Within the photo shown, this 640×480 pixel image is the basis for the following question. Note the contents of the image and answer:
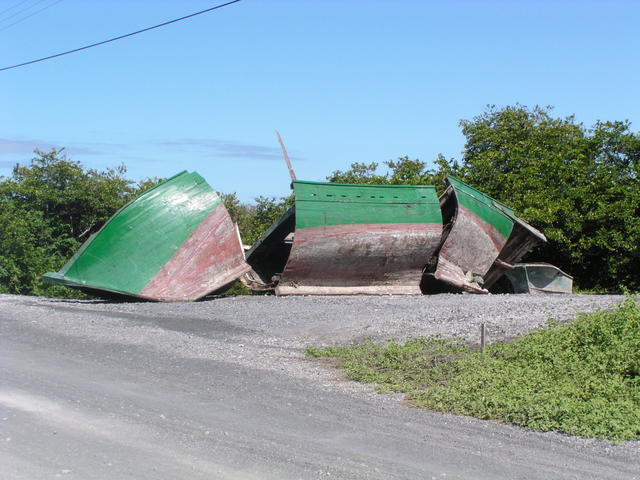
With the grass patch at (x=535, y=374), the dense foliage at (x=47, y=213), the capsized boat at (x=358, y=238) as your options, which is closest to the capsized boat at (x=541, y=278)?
Answer: the capsized boat at (x=358, y=238)

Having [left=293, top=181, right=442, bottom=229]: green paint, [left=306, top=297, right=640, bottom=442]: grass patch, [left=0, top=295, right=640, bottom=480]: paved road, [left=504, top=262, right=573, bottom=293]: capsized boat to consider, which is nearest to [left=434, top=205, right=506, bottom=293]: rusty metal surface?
[left=293, top=181, right=442, bottom=229]: green paint

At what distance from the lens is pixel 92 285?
15.8 meters

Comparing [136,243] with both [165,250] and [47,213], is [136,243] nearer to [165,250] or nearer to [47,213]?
[165,250]

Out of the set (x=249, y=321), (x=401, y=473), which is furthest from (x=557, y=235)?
(x=401, y=473)

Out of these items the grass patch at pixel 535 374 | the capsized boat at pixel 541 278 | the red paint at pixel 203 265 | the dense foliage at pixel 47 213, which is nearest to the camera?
the grass patch at pixel 535 374

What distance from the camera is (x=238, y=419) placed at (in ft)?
21.7

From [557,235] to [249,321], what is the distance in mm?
11082

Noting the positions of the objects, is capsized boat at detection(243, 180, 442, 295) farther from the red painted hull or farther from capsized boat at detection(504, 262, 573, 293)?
capsized boat at detection(504, 262, 573, 293)

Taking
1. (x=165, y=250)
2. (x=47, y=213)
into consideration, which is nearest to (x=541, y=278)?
(x=165, y=250)

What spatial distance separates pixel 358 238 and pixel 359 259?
52cm

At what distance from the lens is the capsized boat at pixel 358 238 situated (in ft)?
56.4

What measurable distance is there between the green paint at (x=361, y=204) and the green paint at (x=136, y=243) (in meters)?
2.40

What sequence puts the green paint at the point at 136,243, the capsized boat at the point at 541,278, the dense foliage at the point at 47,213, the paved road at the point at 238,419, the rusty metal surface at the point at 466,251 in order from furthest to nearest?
the dense foliage at the point at 47,213
the capsized boat at the point at 541,278
the rusty metal surface at the point at 466,251
the green paint at the point at 136,243
the paved road at the point at 238,419

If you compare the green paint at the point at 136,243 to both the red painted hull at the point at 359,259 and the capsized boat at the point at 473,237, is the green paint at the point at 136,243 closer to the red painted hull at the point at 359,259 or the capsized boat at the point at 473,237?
the red painted hull at the point at 359,259
